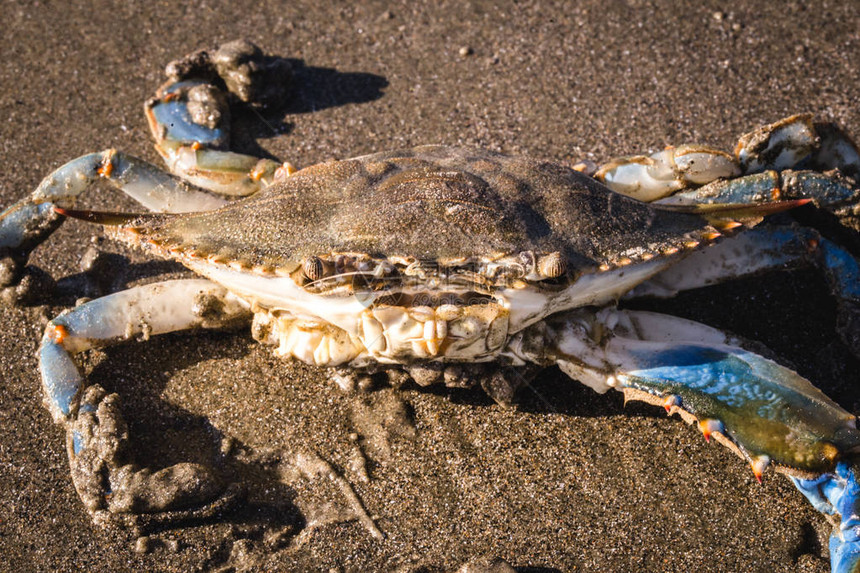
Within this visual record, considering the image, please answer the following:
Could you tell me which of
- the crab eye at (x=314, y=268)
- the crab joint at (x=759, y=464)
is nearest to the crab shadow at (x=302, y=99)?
the crab eye at (x=314, y=268)

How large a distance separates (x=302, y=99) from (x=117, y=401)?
1.68 metres

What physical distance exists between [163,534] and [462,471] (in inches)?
37.8

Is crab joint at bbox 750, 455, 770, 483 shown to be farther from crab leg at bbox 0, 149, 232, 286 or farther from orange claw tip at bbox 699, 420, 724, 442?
crab leg at bbox 0, 149, 232, 286

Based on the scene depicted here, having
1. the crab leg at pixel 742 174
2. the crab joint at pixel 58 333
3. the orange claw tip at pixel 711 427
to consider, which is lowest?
the orange claw tip at pixel 711 427

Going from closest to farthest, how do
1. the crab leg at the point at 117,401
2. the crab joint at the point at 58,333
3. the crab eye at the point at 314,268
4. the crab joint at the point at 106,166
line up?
the crab eye at the point at 314,268 < the crab leg at the point at 117,401 < the crab joint at the point at 58,333 < the crab joint at the point at 106,166

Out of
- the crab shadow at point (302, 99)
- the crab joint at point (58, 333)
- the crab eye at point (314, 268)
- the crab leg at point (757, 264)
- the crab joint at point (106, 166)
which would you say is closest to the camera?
the crab eye at point (314, 268)

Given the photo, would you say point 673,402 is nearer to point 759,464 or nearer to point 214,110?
point 759,464

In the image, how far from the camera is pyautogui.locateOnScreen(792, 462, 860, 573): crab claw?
2.18 meters

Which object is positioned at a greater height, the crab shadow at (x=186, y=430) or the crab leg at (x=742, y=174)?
the crab leg at (x=742, y=174)

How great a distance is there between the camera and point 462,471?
2.47 metres

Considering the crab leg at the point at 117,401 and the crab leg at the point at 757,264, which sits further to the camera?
the crab leg at the point at 757,264

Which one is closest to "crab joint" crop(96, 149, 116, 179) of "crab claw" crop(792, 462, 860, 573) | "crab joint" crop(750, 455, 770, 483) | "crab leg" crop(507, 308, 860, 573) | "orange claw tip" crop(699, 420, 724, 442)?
"crab leg" crop(507, 308, 860, 573)

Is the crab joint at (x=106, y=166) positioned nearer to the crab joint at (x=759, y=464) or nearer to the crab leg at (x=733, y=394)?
the crab leg at (x=733, y=394)

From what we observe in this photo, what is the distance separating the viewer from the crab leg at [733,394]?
86.4 inches
